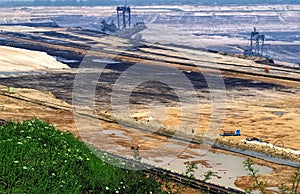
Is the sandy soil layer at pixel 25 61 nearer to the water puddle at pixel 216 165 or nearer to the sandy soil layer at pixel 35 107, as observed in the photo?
the sandy soil layer at pixel 35 107

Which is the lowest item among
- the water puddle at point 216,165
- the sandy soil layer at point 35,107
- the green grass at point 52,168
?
the sandy soil layer at point 35,107

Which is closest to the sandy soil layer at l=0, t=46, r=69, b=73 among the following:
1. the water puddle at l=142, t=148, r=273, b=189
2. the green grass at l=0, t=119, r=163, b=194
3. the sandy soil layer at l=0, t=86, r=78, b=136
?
the sandy soil layer at l=0, t=86, r=78, b=136

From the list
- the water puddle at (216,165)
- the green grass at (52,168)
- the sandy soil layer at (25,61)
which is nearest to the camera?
the green grass at (52,168)

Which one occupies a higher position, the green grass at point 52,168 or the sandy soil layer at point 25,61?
the green grass at point 52,168

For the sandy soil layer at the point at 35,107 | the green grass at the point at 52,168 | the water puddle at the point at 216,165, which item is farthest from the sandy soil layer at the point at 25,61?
the green grass at the point at 52,168

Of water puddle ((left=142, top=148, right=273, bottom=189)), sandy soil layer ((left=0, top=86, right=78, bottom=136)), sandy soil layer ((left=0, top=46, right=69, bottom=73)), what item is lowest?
sandy soil layer ((left=0, top=46, right=69, bottom=73))

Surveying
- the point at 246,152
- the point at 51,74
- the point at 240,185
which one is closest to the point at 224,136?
the point at 246,152

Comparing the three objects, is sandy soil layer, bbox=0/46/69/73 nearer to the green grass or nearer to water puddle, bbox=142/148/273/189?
water puddle, bbox=142/148/273/189

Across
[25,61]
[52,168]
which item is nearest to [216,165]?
[52,168]

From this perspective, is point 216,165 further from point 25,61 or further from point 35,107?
point 25,61
